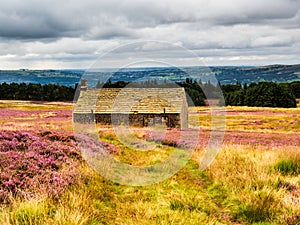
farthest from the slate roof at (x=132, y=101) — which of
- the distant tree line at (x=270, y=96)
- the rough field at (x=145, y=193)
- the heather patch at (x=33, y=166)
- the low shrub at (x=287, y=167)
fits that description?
the distant tree line at (x=270, y=96)

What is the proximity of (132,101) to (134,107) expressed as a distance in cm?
179

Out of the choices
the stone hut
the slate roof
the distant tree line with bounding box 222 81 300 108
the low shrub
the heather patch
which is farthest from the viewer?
the distant tree line with bounding box 222 81 300 108

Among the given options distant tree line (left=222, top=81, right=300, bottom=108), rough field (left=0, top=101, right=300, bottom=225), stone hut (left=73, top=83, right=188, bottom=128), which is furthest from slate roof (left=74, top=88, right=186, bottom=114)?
distant tree line (left=222, top=81, right=300, bottom=108)

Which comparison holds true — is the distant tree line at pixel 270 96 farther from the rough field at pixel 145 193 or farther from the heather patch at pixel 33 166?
the heather patch at pixel 33 166

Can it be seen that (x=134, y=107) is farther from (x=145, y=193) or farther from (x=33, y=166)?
(x=145, y=193)

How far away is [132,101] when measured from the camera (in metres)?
42.2

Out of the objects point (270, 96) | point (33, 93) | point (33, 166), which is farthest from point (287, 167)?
point (33, 93)

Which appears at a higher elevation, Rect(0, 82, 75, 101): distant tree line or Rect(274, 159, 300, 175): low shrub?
Rect(0, 82, 75, 101): distant tree line

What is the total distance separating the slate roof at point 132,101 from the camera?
4006 cm

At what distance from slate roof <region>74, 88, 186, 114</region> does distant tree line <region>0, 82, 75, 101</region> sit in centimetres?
9467

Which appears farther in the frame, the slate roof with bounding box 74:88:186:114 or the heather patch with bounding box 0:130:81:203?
the slate roof with bounding box 74:88:186:114

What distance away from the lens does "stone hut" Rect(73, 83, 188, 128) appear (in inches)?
1551

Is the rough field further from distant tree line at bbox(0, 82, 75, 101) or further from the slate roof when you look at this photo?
distant tree line at bbox(0, 82, 75, 101)

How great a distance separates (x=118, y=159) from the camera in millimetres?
14539
